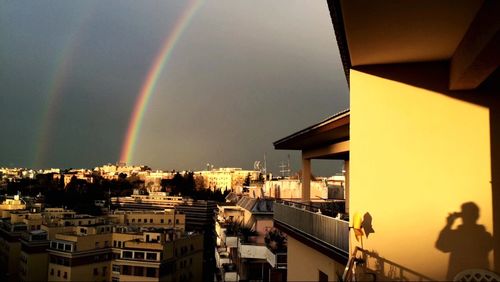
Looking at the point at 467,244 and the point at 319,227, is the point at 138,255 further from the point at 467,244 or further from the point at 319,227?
the point at 467,244

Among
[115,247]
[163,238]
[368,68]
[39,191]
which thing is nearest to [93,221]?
[115,247]

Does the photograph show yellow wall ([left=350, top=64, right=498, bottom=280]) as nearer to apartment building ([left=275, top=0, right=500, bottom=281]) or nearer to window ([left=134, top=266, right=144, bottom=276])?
apartment building ([left=275, top=0, right=500, bottom=281])

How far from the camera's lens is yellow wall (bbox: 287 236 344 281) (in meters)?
6.48

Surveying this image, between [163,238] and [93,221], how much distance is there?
13.8 metres

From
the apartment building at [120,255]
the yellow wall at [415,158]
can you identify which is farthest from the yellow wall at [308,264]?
the apartment building at [120,255]

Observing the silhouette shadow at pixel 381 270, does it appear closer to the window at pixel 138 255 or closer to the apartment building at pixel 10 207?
the window at pixel 138 255

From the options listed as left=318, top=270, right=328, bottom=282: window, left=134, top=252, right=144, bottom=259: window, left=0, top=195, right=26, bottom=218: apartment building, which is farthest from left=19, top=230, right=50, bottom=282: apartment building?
left=318, top=270, right=328, bottom=282: window

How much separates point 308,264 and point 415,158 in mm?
3486

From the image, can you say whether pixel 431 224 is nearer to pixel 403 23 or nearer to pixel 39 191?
pixel 403 23

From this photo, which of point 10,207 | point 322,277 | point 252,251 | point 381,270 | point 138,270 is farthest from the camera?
point 10,207

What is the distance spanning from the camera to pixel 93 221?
4525cm

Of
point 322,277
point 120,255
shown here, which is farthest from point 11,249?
point 322,277

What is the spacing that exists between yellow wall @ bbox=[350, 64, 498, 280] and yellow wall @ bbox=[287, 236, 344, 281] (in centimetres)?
141

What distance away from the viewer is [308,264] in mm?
7828
